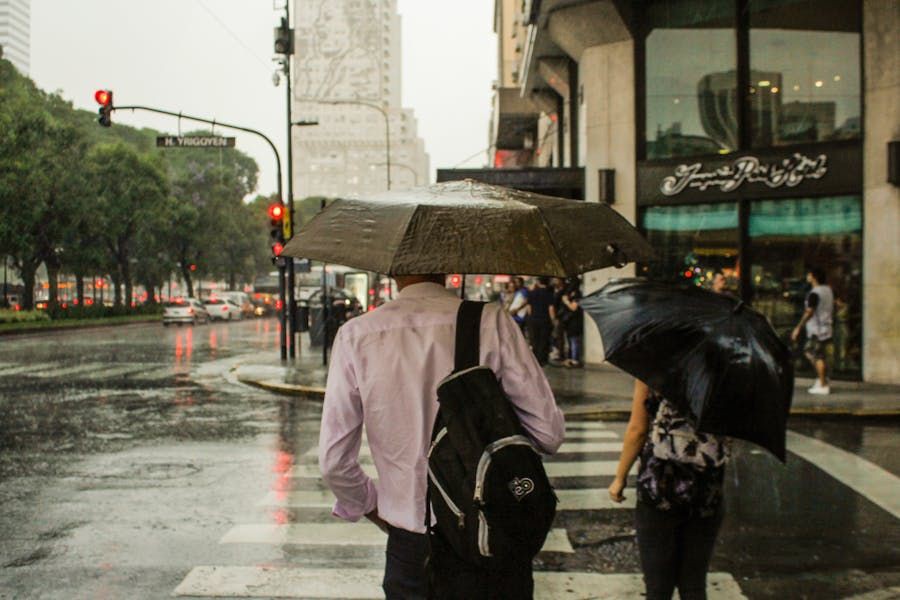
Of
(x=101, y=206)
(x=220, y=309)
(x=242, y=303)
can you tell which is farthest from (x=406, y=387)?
(x=242, y=303)

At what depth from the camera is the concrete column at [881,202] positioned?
15.7 meters

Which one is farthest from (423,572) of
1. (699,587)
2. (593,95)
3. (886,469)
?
(593,95)

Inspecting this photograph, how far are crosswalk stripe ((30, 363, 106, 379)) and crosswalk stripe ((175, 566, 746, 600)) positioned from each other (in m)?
14.9

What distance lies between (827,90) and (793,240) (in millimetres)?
→ 2700

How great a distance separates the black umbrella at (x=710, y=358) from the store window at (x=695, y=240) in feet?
45.8

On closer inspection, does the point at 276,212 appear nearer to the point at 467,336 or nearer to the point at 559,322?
the point at 559,322

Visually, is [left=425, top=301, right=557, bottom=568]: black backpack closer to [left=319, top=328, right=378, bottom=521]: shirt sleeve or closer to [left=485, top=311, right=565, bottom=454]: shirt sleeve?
[left=485, top=311, right=565, bottom=454]: shirt sleeve

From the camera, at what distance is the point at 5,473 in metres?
8.90

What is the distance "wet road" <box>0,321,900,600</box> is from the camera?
18.2 ft

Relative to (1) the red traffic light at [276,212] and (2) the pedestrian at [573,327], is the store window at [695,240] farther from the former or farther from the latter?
(1) the red traffic light at [276,212]

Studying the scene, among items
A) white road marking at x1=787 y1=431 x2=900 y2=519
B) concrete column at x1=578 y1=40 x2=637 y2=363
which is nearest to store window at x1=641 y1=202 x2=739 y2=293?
concrete column at x1=578 y1=40 x2=637 y2=363

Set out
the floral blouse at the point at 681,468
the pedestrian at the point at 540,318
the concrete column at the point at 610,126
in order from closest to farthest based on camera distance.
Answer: the floral blouse at the point at 681,468
the pedestrian at the point at 540,318
the concrete column at the point at 610,126

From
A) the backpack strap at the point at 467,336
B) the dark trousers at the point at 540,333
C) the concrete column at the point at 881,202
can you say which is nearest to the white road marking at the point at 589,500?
the backpack strap at the point at 467,336

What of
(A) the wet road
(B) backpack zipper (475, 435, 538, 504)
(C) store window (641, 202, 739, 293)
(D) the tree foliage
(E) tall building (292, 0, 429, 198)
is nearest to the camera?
(B) backpack zipper (475, 435, 538, 504)
